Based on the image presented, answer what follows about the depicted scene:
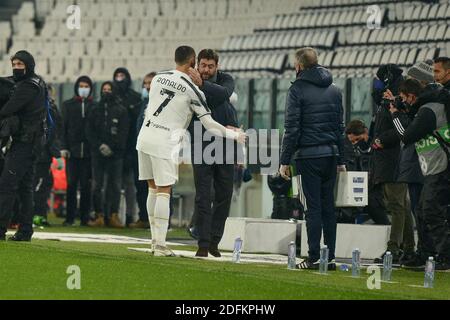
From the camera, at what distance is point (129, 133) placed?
1978cm

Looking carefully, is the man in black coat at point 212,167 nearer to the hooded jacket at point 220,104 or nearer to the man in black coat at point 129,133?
the hooded jacket at point 220,104

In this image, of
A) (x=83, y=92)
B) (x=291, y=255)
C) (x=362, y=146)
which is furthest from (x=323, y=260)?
(x=83, y=92)

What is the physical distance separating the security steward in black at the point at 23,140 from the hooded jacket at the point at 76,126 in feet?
17.5

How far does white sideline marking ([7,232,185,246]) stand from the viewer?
15595mm

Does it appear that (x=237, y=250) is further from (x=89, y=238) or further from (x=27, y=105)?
(x=89, y=238)

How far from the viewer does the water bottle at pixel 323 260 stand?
11570mm

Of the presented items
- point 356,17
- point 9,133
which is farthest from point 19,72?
point 356,17

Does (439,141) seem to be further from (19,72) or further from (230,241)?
(19,72)

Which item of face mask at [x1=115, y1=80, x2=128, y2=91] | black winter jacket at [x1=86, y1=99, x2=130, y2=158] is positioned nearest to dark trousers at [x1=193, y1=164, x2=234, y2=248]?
black winter jacket at [x1=86, y1=99, x2=130, y2=158]

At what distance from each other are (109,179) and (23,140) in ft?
18.3

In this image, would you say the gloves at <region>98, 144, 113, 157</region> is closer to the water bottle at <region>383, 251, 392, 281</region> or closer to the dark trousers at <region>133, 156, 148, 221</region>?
the dark trousers at <region>133, 156, 148, 221</region>

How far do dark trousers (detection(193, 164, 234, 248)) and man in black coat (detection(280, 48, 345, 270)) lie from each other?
1190 mm
